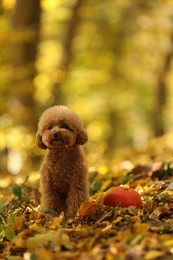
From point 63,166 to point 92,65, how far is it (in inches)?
652

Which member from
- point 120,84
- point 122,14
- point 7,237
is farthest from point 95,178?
point 120,84

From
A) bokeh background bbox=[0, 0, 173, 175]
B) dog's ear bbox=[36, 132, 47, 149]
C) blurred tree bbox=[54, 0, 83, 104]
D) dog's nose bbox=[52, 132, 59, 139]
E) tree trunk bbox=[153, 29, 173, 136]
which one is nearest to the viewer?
dog's nose bbox=[52, 132, 59, 139]

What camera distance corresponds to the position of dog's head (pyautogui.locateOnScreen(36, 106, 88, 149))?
4008 mm

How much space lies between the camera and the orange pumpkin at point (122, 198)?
4.27 meters

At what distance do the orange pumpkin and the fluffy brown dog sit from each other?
0.64 ft

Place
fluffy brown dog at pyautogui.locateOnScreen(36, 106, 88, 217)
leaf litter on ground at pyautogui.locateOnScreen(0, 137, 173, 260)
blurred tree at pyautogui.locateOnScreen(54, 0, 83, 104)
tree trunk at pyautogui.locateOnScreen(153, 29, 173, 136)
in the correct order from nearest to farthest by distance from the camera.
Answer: leaf litter on ground at pyautogui.locateOnScreen(0, 137, 173, 260), fluffy brown dog at pyautogui.locateOnScreen(36, 106, 88, 217), blurred tree at pyautogui.locateOnScreen(54, 0, 83, 104), tree trunk at pyautogui.locateOnScreen(153, 29, 173, 136)

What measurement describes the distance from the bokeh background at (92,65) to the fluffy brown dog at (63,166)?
5611 mm

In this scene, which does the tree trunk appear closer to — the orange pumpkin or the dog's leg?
the orange pumpkin

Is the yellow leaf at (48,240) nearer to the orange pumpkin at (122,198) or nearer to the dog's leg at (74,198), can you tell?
the dog's leg at (74,198)

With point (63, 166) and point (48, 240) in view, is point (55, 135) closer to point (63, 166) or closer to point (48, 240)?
point (63, 166)

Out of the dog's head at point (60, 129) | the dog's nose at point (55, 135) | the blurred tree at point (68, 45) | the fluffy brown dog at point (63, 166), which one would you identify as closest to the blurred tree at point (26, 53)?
the blurred tree at point (68, 45)

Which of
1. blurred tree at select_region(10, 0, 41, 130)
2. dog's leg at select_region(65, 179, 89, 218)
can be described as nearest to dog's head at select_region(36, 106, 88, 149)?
dog's leg at select_region(65, 179, 89, 218)

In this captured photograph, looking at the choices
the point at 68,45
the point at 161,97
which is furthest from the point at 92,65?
the point at 68,45

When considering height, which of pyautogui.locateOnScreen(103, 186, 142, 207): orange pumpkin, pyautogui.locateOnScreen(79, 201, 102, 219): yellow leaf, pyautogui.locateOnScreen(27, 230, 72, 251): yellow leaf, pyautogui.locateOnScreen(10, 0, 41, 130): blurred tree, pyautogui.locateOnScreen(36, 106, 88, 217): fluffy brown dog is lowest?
pyautogui.locateOnScreen(27, 230, 72, 251): yellow leaf
